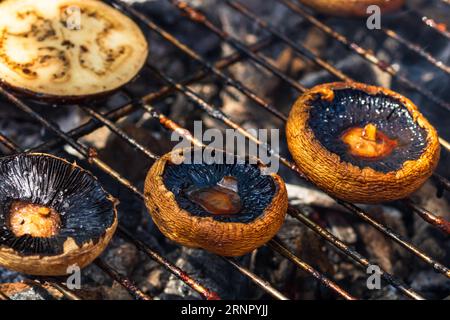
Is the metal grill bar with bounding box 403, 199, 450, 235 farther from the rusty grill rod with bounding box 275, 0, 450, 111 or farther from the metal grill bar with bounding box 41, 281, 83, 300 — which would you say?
the metal grill bar with bounding box 41, 281, 83, 300

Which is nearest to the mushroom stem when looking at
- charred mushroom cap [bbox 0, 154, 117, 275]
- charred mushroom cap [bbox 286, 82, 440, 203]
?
charred mushroom cap [bbox 286, 82, 440, 203]

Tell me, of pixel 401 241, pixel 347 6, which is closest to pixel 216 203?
pixel 401 241

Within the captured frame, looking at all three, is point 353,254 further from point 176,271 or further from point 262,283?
point 176,271

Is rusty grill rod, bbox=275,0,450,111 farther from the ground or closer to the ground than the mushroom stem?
closer to the ground

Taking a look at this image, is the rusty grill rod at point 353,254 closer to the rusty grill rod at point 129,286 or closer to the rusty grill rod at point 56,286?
the rusty grill rod at point 129,286

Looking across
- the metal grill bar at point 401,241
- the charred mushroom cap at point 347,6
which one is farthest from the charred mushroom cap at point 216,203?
the charred mushroom cap at point 347,6
